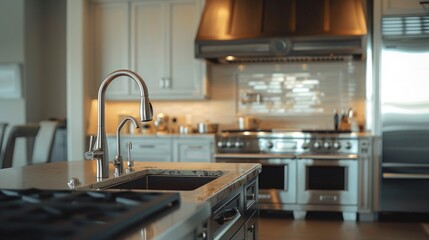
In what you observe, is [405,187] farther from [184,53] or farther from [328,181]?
[184,53]

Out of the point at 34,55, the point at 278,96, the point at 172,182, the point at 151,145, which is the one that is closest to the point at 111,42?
the point at 151,145

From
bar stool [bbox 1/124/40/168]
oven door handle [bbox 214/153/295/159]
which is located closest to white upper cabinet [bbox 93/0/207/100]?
oven door handle [bbox 214/153/295/159]

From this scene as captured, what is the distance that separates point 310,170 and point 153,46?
2255 mm

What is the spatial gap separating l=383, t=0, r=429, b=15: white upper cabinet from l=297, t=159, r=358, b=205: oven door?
5.14 ft

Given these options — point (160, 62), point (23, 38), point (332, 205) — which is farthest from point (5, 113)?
point (332, 205)

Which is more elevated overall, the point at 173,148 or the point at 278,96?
the point at 278,96

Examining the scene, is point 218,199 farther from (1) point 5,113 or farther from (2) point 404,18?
(1) point 5,113

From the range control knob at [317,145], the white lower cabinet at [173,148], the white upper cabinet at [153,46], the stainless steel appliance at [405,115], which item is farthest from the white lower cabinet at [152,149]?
the stainless steel appliance at [405,115]

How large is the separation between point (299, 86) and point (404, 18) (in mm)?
1365

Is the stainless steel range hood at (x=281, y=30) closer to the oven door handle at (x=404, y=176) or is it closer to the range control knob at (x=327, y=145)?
the range control knob at (x=327, y=145)

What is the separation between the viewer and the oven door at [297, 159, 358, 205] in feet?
16.2

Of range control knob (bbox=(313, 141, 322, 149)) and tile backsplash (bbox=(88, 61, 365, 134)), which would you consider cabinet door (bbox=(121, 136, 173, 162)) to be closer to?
tile backsplash (bbox=(88, 61, 365, 134))

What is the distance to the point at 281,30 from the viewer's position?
5137 mm

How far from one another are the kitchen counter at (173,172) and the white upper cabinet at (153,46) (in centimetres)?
304
